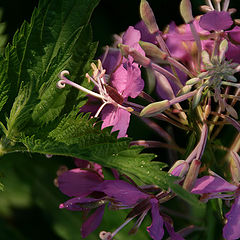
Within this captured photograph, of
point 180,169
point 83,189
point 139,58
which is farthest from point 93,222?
point 139,58

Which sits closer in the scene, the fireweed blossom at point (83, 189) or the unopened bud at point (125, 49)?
the unopened bud at point (125, 49)

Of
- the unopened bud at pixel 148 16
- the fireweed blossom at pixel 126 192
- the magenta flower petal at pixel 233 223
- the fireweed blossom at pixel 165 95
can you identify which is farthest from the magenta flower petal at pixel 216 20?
the magenta flower petal at pixel 233 223

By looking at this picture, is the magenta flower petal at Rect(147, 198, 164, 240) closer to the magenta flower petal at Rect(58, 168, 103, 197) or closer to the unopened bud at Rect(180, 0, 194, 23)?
the magenta flower petal at Rect(58, 168, 103, 197)

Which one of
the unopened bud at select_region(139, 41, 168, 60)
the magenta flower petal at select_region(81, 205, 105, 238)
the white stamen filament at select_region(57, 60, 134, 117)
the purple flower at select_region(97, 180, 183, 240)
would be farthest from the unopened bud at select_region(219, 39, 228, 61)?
the magenta flower petal at select_region(81, 205, 105, 238)

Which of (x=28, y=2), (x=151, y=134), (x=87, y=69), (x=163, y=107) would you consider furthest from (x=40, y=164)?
(x=163, y=107)

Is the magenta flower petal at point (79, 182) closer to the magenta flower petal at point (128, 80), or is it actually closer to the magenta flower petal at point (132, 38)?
the magenta flower petal at point (128, 80)

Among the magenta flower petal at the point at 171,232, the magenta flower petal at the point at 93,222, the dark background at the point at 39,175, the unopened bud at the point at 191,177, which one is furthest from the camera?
the dark background at the point at 39,175

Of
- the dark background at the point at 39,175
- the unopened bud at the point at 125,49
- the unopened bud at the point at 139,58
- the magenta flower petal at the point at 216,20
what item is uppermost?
the magenta flower petal at the point at 216,20

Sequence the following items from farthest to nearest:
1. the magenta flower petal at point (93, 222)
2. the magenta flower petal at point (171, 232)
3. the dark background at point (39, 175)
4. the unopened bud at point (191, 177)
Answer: the dark background at point (39, 175)
the magenta flower petal at point (93, 222)
the magenta flower petal at point (171, 232)
the unopened bud at point (191, 177)
